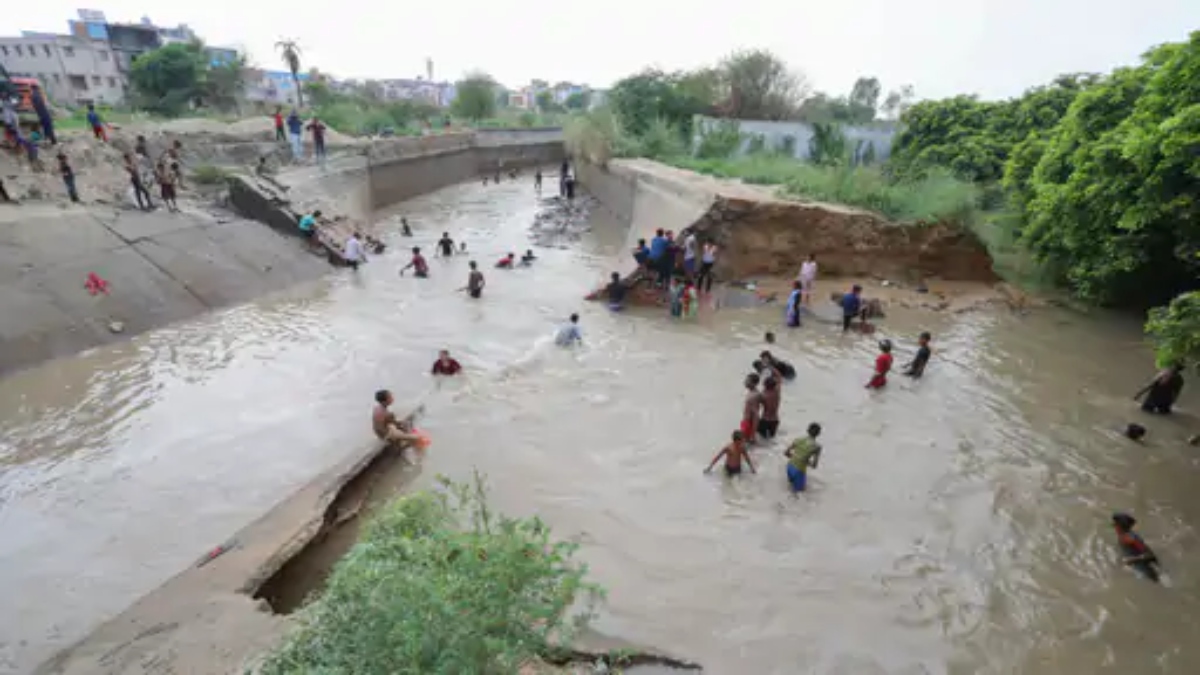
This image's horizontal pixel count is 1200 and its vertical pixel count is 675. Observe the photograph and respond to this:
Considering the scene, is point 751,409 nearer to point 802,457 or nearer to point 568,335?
point 802,457

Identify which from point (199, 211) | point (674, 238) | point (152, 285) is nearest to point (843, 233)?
point (674, 238)

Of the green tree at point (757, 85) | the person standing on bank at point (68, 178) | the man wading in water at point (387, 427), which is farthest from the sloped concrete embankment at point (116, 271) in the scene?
the green tree at point (757, 85)

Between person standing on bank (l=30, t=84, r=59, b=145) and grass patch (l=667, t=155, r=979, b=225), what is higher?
person standing on bank (l=30, t=84, r=59, b=145)

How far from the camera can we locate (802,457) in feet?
22.6

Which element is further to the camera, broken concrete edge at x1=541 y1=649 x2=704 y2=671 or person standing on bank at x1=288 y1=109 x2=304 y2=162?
person standing on bank at x1=288 y1=109 x2=304 y2=162

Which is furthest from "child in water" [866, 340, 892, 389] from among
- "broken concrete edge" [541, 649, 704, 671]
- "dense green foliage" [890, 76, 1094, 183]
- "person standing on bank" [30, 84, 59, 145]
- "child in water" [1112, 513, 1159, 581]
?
"person standing on bank" [30, 84, 59, 145]

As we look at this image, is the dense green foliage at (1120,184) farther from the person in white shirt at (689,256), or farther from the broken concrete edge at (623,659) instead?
the person in white shirt at (689,256)

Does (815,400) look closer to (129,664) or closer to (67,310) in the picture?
(129,664)

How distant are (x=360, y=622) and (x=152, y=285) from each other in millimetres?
13127

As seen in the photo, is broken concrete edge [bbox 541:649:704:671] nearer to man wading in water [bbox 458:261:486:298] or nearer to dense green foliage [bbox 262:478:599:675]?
dense green foliage [bbox 262:478:599:675]

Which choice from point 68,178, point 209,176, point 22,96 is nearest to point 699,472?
point 68,178

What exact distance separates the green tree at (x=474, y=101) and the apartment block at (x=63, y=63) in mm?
25180

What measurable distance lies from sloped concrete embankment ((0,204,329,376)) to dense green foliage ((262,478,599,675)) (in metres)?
10.7

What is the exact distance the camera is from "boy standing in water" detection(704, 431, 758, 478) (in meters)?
7.13
